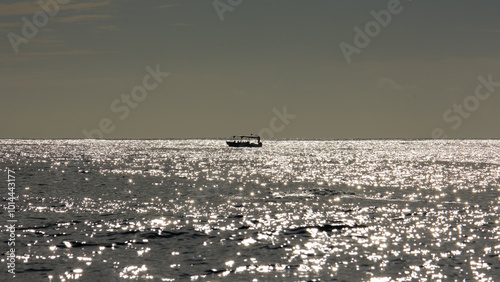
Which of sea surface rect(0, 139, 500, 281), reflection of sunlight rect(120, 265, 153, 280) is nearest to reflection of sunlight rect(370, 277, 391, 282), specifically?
sea surface rect(0, 139, 500, 281)

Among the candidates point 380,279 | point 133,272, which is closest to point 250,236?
point 133,272

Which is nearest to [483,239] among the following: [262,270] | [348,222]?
[348,222]

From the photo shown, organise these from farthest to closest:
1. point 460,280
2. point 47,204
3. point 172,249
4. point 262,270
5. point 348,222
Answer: point 47,204 → point 348,222 → point 172,249 → point 262,270 → point 460,280

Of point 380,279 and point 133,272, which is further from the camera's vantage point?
point 133,272

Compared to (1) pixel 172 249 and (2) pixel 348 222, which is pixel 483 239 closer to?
(2) pixel 348 222

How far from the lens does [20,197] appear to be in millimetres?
70438

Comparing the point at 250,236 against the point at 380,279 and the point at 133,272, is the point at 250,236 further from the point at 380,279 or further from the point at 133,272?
the point at 380,279

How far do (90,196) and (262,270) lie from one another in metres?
45.3

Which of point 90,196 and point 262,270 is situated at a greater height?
point 90,196

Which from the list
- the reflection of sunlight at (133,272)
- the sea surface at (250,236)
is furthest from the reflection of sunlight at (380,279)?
the reflection of sunlight at (133,272)

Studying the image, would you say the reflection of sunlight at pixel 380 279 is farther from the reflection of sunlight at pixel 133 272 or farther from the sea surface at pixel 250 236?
the reflection of sunlight at pixel 133 272

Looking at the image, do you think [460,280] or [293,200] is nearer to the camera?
[460,280]

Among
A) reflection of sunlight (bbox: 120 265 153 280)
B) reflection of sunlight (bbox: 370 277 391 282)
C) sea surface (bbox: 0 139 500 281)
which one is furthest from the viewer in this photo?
sea surface (bbox: 0 139 500 281)

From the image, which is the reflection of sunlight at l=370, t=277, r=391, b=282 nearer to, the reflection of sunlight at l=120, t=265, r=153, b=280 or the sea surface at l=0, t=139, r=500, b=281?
the sea surface at l=0, t=139, r=500, b=281
